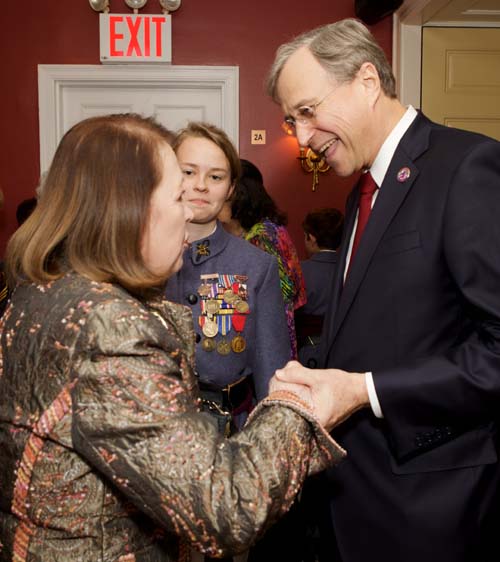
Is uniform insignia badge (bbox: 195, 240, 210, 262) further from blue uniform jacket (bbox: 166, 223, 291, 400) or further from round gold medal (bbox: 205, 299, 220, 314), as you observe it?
round gold medal (bbox: 205, 299, 220, 314)

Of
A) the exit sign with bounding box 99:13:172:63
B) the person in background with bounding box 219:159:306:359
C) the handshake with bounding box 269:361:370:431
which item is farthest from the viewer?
the exit sign with bounding box 99:13:172:63

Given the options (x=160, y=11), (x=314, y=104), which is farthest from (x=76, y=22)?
(x=314, y=104)

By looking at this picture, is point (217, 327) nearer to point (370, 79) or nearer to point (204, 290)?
point (204, 290)

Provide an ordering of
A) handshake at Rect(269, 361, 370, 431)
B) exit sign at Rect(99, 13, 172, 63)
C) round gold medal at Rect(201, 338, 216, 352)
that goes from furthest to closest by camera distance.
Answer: exit sign at Rect(99, 13, 172, 63) → round gold medal at Rect(201, 338, 216, 352) → handshake at Rect(269, 361, 370, 431)

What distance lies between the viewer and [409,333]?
135 cm

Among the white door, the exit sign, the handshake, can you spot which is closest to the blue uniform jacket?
the handshake

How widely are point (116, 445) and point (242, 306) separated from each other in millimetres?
1177

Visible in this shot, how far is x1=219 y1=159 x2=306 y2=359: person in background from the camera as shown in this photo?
2906mm

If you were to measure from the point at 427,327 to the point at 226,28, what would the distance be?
14.2ft

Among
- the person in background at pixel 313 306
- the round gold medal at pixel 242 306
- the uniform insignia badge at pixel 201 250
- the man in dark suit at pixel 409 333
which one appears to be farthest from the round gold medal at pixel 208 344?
the person in background at pixel 313 306

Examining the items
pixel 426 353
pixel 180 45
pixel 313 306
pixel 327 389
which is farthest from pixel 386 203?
pixel 180 45

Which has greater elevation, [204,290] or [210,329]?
[204,290]

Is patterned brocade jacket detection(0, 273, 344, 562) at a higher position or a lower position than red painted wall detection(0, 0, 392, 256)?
lower

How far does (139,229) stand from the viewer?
3.46ft
